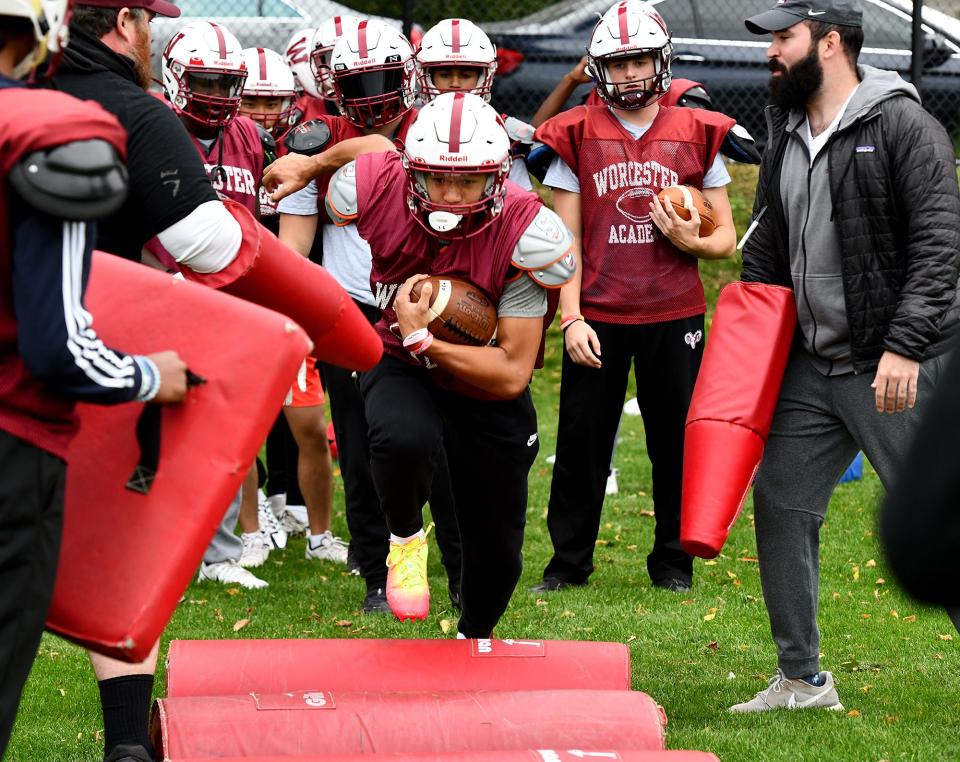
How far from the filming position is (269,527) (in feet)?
23.2

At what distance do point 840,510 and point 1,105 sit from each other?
5824mm

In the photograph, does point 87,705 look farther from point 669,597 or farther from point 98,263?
point 669,597

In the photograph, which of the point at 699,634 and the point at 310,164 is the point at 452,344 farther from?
the point at 699,634

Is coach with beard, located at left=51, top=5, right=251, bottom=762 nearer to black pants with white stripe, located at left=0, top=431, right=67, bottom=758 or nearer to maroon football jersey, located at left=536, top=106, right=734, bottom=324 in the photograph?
black pants with white stripe, located at left=0, top=431, right=67, bottom=758

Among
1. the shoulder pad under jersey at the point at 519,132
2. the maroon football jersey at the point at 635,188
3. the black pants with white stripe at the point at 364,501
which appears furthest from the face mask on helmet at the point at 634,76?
the black pants with white stripe at the point at 364,501

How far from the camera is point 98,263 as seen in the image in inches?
130

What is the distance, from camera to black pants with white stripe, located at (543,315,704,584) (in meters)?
6.19

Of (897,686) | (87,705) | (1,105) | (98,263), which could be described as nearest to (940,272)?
(897,686)

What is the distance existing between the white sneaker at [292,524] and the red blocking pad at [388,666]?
285cm

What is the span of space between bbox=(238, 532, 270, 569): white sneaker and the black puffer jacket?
3.31 metres

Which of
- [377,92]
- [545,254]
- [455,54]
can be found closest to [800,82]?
[545,254]

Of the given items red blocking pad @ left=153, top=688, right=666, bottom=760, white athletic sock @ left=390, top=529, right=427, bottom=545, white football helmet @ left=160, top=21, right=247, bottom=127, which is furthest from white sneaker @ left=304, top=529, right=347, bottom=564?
red blocking pad @ left=153, top=688, right=666, bottom=760

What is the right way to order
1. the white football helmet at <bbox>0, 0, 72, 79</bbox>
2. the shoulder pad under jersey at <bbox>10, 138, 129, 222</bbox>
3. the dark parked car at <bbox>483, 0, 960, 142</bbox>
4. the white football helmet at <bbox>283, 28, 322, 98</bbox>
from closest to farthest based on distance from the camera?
the shoulder pad under jersey at <bbox>10, 138, 129, 222</bbox> < the white football helmet at <bbox>0, 0, 72, 79</bbox> < the white football helmet at <bbox>283, 28, 322, 98</bbox> < the dark parked car at <bbox>483, 0, 960, 142</bbox>

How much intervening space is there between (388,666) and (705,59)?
26.4 ft
